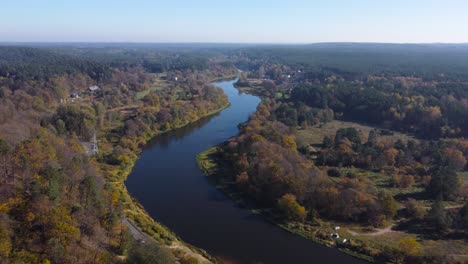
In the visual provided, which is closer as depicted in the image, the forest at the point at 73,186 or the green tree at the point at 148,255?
the green tree at the point at 148,255

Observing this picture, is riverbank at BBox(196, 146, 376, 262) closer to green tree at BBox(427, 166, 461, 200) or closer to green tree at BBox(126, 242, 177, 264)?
green tree at BBox(427, 166, 461, 200)

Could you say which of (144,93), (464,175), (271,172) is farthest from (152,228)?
(144,93)

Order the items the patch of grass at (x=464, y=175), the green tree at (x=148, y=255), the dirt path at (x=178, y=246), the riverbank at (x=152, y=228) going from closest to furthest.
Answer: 1. the green tree at (x=148, y=255)
2. the dirt path at (x=178, y=246)
3. the riverbank at (x=152, y=228)
4. the patch of grass at (x=464, y=175)

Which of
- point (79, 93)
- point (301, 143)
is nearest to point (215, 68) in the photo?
point (79, 93)

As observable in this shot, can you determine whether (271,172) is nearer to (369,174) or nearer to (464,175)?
(369,174)

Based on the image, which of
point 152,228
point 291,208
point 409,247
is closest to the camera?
point 409,247

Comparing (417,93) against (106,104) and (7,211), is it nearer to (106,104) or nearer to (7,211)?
(106,104)

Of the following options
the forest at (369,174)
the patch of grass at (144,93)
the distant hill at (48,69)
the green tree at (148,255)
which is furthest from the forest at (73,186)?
the distant hill at (48,69)

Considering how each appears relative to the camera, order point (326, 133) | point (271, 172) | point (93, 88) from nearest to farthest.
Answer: point (271, 172)
point (326, 133)
point (93, 88)

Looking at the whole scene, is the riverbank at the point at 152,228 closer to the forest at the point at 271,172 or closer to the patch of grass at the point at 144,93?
the forest at the point at 271,172
